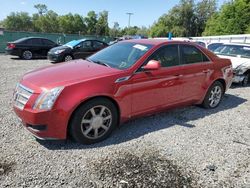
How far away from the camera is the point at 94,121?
3732mm

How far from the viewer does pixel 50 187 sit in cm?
276

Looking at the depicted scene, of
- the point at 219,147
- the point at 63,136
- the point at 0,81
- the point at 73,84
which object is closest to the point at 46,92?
the point at 73,84

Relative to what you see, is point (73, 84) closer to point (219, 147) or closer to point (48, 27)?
point (219, 147)

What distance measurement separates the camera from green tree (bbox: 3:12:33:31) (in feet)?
301

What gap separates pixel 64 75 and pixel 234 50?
24.7 ft

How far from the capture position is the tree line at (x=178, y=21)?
31.3 metres

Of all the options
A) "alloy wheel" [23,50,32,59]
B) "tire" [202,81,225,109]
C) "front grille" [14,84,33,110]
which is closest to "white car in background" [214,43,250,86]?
"tire" [202,81,225,109]

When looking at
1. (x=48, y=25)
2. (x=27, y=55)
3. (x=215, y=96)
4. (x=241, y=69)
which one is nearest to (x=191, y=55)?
(x=215, y=96)

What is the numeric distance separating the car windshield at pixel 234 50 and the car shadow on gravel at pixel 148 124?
11.1ft

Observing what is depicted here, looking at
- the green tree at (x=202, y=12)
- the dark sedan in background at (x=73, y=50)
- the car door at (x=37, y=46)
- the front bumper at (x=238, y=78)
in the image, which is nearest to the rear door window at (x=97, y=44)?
the dark sedan in background at (x=73, y=50)

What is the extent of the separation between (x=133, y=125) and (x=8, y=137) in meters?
2.11

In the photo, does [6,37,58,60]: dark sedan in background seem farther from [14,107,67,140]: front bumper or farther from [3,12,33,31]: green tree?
[3,12,33,31]: green tree

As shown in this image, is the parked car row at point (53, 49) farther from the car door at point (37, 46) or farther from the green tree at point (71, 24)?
the green tree at point (71, 24)

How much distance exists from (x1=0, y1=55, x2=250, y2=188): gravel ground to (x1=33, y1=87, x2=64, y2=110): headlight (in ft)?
2.20
